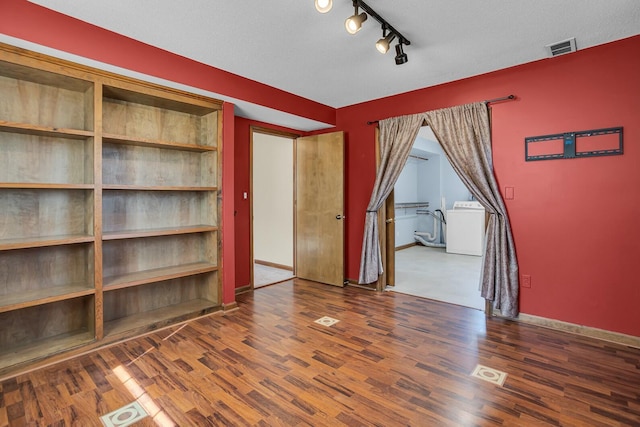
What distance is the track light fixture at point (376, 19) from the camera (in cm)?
188

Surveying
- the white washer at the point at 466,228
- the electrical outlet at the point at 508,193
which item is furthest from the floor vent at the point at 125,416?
the white washer at the point at 466,228

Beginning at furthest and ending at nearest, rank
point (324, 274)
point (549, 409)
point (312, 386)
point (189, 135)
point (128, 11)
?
point (324, 274), point (189, 135), point (128, 11), point (312, 386), point (549, 409)

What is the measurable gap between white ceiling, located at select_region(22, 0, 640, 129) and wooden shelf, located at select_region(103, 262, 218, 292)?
2037 mm

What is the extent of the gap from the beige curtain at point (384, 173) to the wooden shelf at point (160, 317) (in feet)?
6.40

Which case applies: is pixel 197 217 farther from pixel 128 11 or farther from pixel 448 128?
pixel 448 128

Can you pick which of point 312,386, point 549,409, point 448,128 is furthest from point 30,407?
point 448,128

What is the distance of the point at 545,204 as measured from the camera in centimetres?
303

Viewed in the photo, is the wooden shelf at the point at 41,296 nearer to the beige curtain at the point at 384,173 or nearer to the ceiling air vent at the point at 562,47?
the beige curtain at the point at 384,173

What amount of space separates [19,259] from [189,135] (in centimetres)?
183

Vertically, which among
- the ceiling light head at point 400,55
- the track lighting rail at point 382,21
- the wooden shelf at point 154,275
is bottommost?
the wooden shelf at point 154,275

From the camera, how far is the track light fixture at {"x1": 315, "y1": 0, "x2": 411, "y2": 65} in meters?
1.88

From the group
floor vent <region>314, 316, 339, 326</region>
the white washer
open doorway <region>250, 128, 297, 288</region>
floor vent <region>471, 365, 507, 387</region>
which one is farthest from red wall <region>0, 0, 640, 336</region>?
the white washer

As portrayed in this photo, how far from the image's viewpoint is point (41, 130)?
2367 millimetres

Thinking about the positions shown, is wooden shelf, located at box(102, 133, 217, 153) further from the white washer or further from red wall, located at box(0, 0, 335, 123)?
the white washer
